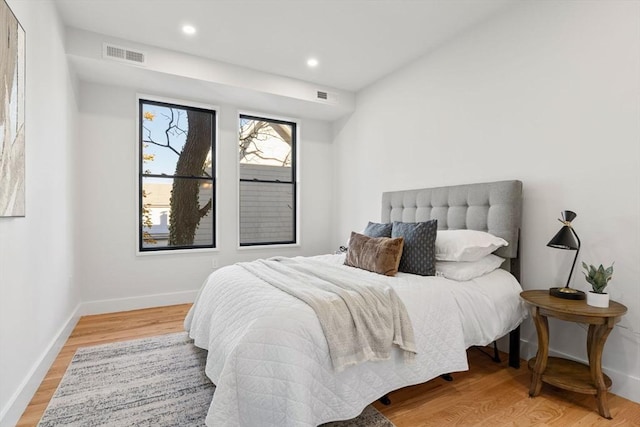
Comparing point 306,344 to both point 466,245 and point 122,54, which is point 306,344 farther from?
point 122,54

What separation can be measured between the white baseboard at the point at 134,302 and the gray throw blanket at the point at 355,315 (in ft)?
7.90

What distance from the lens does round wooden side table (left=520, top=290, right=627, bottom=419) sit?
6.03ft

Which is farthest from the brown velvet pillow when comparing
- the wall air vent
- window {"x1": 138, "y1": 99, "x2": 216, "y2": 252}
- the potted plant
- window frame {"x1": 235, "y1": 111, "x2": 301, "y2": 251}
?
the wall air vent

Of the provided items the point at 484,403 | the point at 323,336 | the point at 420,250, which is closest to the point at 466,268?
the point at 420,250

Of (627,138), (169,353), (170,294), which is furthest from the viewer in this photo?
(170,294)

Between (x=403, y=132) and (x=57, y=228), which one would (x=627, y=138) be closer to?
(x=403, y=132)

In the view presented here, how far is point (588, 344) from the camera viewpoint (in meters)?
2.08

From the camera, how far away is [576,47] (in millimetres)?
2305

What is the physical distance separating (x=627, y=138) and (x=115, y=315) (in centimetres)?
474

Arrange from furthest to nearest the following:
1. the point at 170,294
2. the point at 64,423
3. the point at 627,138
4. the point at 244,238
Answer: the point at 244,238, the point at 170,294, the point at 627,138, the point at 64,423

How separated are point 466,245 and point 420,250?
12.9 inches

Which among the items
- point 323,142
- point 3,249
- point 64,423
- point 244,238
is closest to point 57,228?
point 3,249

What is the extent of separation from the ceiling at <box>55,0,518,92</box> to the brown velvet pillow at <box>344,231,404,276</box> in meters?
1.94

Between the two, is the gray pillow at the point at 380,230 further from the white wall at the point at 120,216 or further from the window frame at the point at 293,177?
the white wall at the point at 120,216
